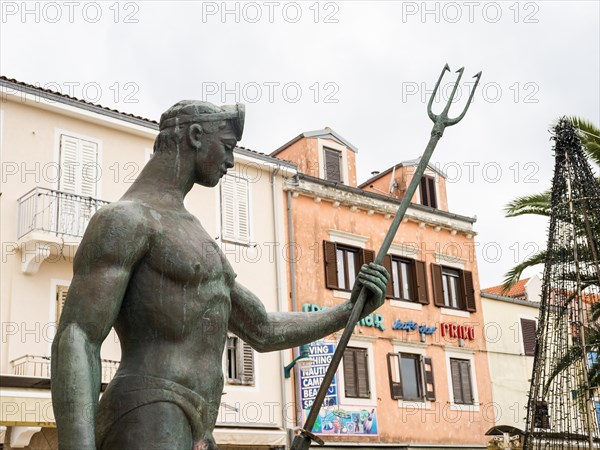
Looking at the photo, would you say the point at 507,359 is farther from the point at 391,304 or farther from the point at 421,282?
the point at 391,304

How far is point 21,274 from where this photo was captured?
17.0 meters

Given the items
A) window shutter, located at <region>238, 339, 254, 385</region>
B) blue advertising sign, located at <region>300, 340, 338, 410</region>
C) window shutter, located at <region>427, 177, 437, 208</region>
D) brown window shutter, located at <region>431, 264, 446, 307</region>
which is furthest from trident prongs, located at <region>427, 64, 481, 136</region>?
window shutter, located at <region>427, 177, 437, 208</region>

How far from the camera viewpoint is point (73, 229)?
685 inches

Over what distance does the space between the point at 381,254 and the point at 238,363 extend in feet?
55.5

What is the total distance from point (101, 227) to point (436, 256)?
2338cm

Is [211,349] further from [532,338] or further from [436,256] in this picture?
[532,338]

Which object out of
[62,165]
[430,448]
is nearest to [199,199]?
[62,165]

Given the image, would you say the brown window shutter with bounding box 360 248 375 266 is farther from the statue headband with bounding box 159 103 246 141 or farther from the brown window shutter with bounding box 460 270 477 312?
the statue headband with bounding box 159 103 246 141

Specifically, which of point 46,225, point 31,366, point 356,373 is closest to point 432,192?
point 356,373

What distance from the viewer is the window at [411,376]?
A: 23106 millimetres

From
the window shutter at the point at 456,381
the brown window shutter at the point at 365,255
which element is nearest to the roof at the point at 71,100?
the brown window shutter at the point at 365,255

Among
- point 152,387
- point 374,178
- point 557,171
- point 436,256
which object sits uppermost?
point 374,178

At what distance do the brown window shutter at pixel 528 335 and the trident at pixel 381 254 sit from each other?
25.0 metres

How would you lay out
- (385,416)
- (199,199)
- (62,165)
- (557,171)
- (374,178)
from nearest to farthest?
(557,171), (62,165), (199,199), (385,416), (374,178)
